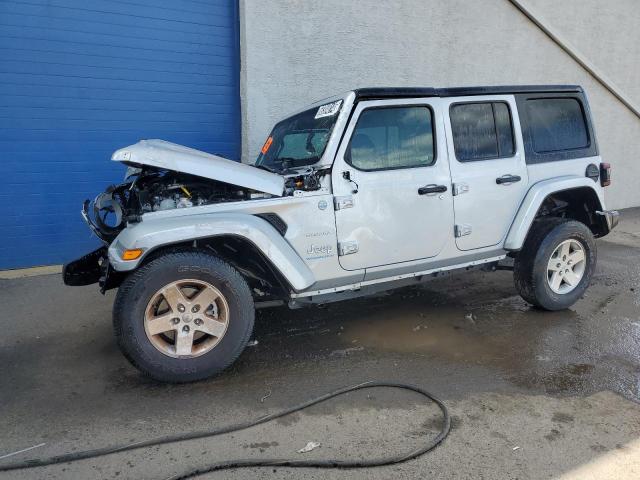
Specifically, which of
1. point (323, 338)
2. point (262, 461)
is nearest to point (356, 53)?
point (323, 338)

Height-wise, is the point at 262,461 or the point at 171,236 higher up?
the point at 171,236

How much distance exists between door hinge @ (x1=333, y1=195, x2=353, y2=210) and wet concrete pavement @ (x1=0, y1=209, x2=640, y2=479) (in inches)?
44.7

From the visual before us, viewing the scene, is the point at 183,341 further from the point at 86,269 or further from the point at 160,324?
the point at 86,269

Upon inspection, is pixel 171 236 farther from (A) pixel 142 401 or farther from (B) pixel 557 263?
(B) pixel 557 263

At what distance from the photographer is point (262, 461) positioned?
8.11 feet

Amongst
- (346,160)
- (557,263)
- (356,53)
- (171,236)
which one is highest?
(356,53)

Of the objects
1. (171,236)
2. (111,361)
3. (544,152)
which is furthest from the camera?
(544,152)

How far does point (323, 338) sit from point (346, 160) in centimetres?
149

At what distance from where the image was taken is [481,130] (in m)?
4.18

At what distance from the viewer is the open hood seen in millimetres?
3180

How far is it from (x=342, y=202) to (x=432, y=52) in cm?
577

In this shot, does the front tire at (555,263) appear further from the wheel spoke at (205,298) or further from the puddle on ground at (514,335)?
the wheel spoke at (205,298)

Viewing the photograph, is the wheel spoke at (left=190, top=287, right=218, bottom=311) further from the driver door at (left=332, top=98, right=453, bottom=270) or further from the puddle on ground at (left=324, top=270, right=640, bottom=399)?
the puddle on ground at (left=324, top=270, right=640, bottom=399)

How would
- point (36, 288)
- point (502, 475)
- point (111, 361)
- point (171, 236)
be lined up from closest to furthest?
point (502, 475) → point (171, 236) → point (111, 361) → point (36, 288)
